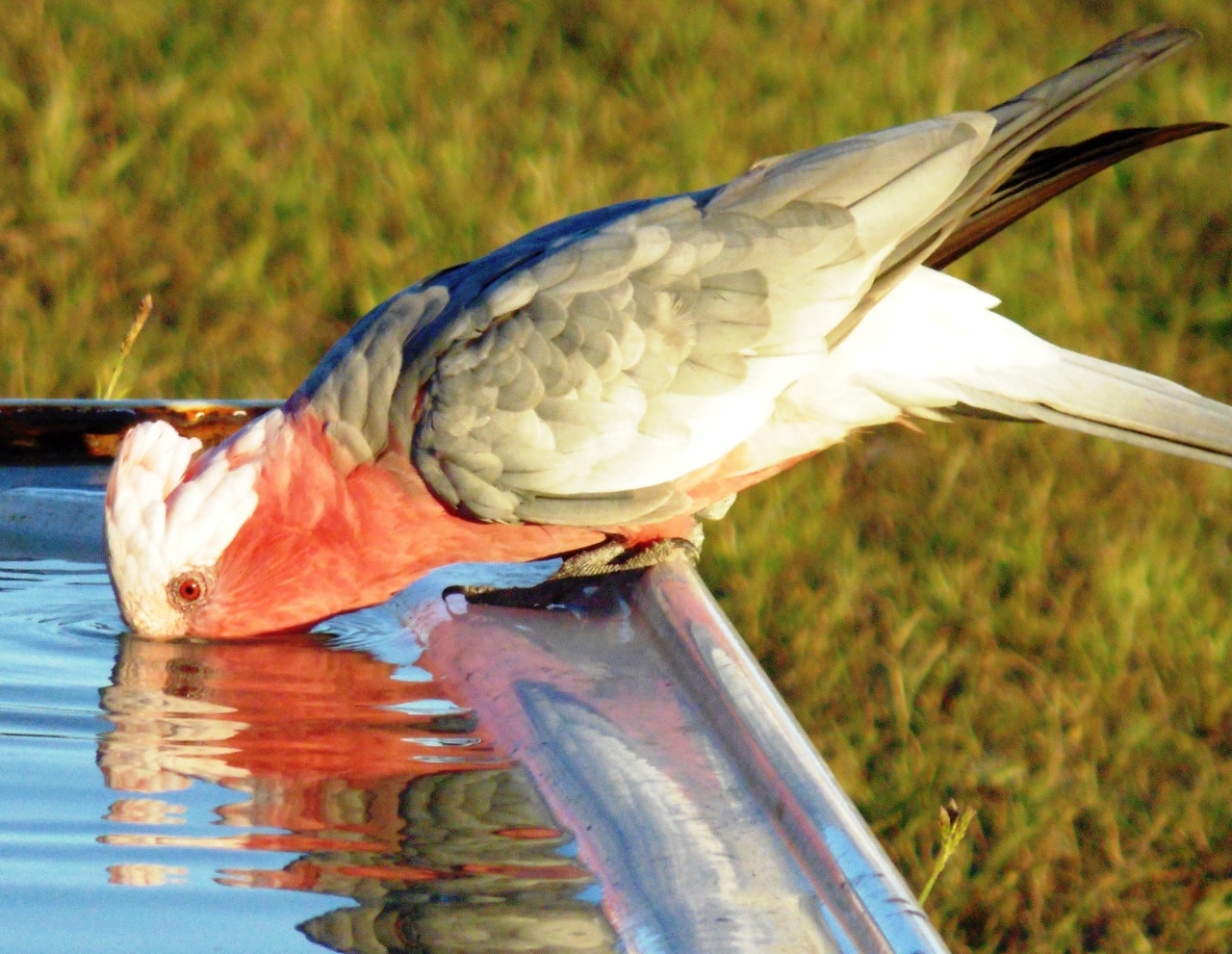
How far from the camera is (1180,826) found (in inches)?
130

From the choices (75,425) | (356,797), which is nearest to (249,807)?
(356,797)

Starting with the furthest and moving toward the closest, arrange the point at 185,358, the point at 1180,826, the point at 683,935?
the point at 185,358
the point at 1180,826
the point at 683,935

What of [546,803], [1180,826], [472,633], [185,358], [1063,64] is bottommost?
[546,803]

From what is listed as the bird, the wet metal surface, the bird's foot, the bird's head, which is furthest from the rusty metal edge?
the bird's foot

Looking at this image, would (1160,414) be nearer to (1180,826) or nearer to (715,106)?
(1180,826)

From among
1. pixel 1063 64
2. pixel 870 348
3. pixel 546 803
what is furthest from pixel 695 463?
pixel 1063 64

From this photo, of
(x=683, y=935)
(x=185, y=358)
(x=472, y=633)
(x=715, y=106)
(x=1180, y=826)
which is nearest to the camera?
(x=683, y=935)

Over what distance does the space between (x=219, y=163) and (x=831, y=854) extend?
4140 mm

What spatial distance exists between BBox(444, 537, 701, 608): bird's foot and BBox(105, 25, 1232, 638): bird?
0.11 feet

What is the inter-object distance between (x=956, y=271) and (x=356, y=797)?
3612 millimetres

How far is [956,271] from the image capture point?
511cm

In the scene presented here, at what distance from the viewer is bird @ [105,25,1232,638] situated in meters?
2.62

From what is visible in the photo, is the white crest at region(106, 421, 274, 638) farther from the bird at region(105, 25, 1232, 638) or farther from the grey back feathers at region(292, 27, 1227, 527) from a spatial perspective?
the grey back feathers at region(292, 27, 1227, 527)

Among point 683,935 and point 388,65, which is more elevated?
point 388,65
